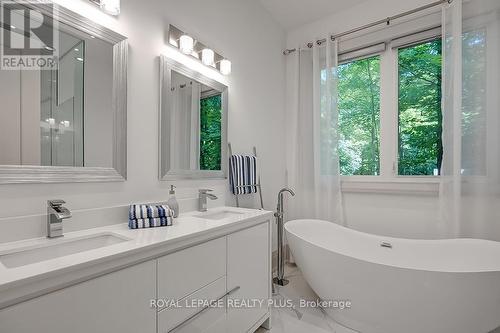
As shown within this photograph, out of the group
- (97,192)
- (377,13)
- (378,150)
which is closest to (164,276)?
(97,192)

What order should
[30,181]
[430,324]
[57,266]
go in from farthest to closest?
[430,324]
[30,181]
[57,266]

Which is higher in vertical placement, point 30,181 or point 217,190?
point 30,181

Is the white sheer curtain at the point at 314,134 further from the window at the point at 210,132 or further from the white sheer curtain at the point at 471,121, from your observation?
the window at the point at 210,132

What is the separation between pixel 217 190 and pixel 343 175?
4.66 feet

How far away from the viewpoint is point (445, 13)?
6.74ft

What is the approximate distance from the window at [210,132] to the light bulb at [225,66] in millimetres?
192

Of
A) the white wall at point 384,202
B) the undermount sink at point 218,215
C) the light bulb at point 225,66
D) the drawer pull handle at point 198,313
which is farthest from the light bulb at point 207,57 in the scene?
the drawer pull handle at point 198,313

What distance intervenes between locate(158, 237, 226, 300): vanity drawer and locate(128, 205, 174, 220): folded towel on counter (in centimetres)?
30

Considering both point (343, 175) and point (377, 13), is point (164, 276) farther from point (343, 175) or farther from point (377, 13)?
point (377, 13)

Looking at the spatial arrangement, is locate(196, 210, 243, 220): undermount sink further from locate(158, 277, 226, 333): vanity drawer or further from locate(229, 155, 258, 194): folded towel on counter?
locate(158, 277, 226, 333): vanity drawer

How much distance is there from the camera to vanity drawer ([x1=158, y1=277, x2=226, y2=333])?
3.42 ft

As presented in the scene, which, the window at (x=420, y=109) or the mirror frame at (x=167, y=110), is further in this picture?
the window at (x=420, y=109)

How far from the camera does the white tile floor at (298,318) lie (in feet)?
5.66

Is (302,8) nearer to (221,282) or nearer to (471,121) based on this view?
(471,121)
